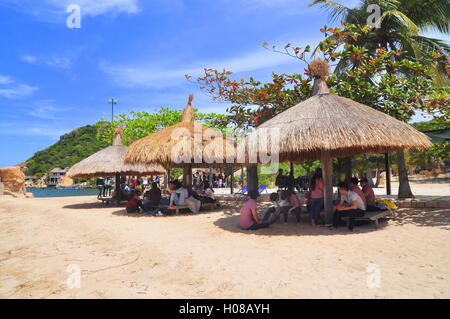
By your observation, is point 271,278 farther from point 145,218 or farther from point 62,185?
point 62,185

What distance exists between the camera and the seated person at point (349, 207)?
Answer: 616cm

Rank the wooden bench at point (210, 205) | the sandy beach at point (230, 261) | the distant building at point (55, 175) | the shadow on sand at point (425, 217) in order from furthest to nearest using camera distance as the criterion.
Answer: the distant building at point (55, 175)
the wooden bench at point (210, 205)
the shadow on sand at point (425, 217)
the sandy beach at point (230, 261)

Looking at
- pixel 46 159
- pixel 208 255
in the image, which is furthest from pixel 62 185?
pixel 208 255

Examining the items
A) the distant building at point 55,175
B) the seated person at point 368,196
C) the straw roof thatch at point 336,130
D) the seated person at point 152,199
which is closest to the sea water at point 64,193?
the distant building at point 55,175

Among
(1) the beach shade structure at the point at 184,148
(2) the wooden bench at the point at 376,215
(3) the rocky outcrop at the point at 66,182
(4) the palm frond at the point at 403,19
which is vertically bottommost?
(3) the rocky outcrop at the point at 66,182

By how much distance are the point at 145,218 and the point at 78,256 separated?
3933 millimetres

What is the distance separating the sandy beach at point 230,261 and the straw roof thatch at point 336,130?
1781 millimetres

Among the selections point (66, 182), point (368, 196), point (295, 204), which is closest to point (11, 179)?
point (295, 204)

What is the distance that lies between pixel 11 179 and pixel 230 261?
23.7 m

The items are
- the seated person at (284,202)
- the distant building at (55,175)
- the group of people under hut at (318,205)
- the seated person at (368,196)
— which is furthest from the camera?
the distant building at (55,175)

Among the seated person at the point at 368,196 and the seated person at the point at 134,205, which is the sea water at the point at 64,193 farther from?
the seated person at the point at 368,196

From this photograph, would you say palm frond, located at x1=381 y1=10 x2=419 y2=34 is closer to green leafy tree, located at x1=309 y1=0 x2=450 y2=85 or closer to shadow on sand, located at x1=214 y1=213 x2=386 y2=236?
green leafy tree, located at x1=309 y1=0 x2=450 y2=85

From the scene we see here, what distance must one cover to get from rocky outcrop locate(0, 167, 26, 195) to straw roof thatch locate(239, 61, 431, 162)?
2188cm

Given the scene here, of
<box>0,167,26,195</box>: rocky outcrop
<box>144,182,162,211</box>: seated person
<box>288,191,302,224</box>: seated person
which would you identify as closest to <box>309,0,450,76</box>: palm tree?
<box>288,191,302,224</box>: seated person
